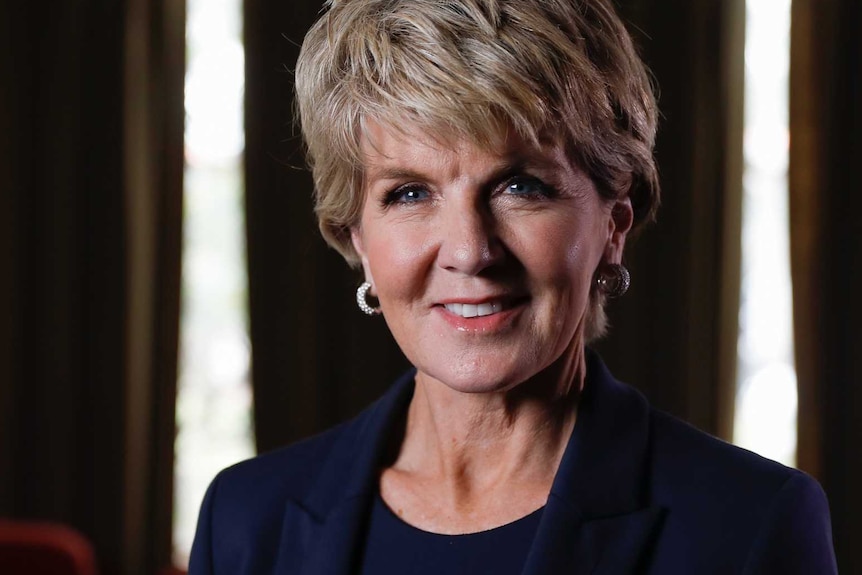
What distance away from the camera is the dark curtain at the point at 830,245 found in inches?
172

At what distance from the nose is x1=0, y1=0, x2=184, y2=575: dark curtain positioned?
11.2 feet

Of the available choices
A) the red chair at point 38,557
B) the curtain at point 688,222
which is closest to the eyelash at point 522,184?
the red chair at point 38,557

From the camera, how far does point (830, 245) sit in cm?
443

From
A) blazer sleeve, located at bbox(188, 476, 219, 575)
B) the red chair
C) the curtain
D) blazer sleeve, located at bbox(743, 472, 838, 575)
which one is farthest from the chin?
the curtain

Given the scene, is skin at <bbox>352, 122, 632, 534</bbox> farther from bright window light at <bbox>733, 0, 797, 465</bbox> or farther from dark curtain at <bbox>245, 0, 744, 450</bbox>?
bright window light at <bbox>733, 0, 797, 465</bbox>

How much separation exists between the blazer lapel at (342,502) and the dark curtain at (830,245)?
10.3 ft

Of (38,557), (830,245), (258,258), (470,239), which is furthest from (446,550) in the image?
(830,245)

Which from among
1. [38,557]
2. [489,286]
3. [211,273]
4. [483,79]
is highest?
[483,79]

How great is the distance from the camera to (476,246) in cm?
138

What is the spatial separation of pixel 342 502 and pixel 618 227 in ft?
1.97

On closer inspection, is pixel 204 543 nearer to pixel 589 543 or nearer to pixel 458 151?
pixel 589 543

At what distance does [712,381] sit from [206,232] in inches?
92.1

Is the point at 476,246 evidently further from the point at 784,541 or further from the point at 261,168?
the point at 261,168

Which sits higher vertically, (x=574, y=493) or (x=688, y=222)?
(x=688, y=222)
